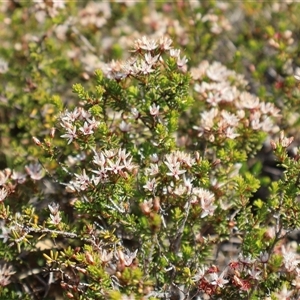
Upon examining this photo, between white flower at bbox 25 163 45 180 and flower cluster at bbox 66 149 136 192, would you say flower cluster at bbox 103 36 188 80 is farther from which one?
white flower at bbox 25 163 45 180

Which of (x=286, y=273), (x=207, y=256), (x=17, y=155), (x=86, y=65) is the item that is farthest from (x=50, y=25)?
(x=286, y=273)

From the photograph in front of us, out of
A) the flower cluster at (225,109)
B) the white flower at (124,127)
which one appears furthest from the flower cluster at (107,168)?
the flower cluster at (225,109)

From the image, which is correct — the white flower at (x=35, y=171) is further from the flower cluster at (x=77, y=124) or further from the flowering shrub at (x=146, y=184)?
the flower cluster at (x=77, y=124)

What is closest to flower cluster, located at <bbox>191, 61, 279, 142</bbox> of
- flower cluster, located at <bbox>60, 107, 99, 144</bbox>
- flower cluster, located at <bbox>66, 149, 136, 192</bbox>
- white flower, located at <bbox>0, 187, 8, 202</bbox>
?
flower cluster, located at <bbox>66, 149, 136, 192</bbox>

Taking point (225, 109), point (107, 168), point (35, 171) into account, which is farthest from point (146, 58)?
point (35, 171)

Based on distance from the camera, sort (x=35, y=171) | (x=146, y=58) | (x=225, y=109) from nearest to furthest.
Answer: (x=146, y=58), (x=35, y=171), (x=225, y=109)

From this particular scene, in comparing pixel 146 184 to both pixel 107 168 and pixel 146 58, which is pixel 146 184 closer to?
pixel 107 168
